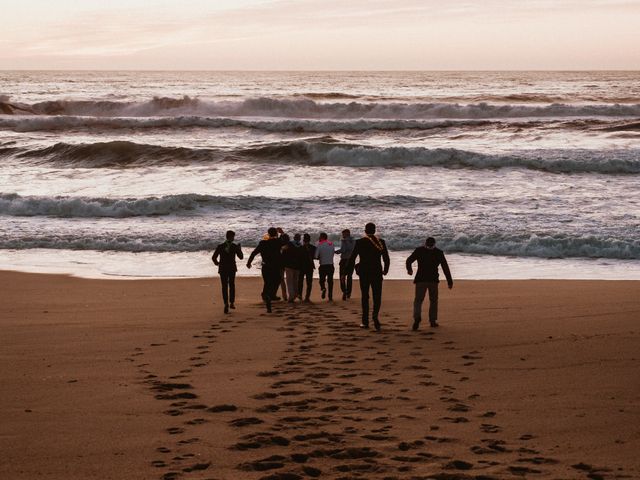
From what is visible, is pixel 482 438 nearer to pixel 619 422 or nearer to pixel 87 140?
pixel 619 422

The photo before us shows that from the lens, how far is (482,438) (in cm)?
712

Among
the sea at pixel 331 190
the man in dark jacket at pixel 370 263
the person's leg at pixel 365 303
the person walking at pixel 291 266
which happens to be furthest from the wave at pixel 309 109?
the person's leg at pixel 365 303

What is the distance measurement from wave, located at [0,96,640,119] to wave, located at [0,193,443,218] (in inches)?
1258

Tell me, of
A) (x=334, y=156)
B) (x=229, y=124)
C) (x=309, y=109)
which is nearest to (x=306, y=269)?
(x=334, y=156)

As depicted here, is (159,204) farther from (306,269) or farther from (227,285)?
(227,285)

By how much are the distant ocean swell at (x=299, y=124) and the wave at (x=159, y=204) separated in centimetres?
2206

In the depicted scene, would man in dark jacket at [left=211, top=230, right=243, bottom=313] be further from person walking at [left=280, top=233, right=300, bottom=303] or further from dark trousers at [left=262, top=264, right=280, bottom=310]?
person walking at [left=280, top=233, right=300, bottom=303]

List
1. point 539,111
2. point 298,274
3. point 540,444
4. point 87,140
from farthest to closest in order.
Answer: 1. point 539,111
2. point 87,140
3. point 298,274
4. point 540,444

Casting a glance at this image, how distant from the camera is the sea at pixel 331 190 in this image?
19.6 metres

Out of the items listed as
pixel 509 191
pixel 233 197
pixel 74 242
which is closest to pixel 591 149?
pixel 509 191

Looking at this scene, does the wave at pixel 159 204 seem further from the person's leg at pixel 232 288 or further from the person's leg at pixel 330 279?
the person's leg at pixel 232 288

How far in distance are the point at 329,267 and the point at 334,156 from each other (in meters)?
22.1

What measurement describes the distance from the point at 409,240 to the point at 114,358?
1167 centimetres

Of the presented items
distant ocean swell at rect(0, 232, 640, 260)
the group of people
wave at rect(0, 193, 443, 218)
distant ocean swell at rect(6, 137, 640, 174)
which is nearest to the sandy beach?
the group of people
